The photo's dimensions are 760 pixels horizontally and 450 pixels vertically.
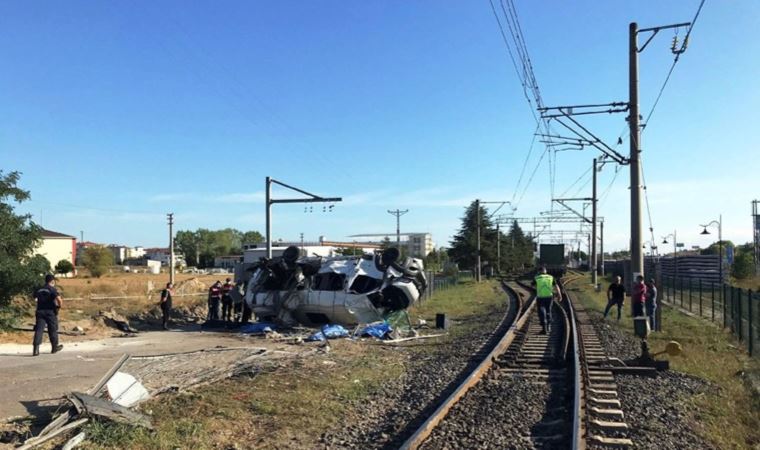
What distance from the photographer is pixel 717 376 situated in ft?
35.7

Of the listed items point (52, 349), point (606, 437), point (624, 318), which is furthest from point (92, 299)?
point (606, 437)

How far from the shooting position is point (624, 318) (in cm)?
2214

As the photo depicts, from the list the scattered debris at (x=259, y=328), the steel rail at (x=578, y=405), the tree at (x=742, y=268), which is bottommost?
the scattered debris at (x=259, y=328)

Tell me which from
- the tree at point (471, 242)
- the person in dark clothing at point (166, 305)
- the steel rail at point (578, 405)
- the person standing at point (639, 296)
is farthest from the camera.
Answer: the tree at point (471, 242)

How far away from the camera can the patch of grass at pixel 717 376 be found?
24.4 ft

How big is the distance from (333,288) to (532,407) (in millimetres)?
11746

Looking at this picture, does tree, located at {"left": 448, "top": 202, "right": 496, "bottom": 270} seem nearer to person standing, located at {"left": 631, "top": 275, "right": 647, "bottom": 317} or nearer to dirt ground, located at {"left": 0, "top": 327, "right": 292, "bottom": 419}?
person standing, located at {"left": 631, "top": 275, "right": 647, "bottom": 317}

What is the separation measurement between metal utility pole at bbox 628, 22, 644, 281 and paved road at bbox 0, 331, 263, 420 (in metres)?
11.6

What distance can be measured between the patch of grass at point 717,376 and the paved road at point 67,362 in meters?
8.22

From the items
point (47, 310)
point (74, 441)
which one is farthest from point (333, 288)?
point (74, 441)

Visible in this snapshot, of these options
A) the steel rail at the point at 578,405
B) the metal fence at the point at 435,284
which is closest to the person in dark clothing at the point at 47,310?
the steel rail at the point at 578,405

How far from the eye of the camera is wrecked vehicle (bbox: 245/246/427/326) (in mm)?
19062

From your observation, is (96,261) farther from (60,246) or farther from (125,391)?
(125,391)

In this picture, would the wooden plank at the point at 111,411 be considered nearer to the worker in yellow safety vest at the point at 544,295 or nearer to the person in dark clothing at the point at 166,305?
the worker in yellow safety vest at the point at 544,295
